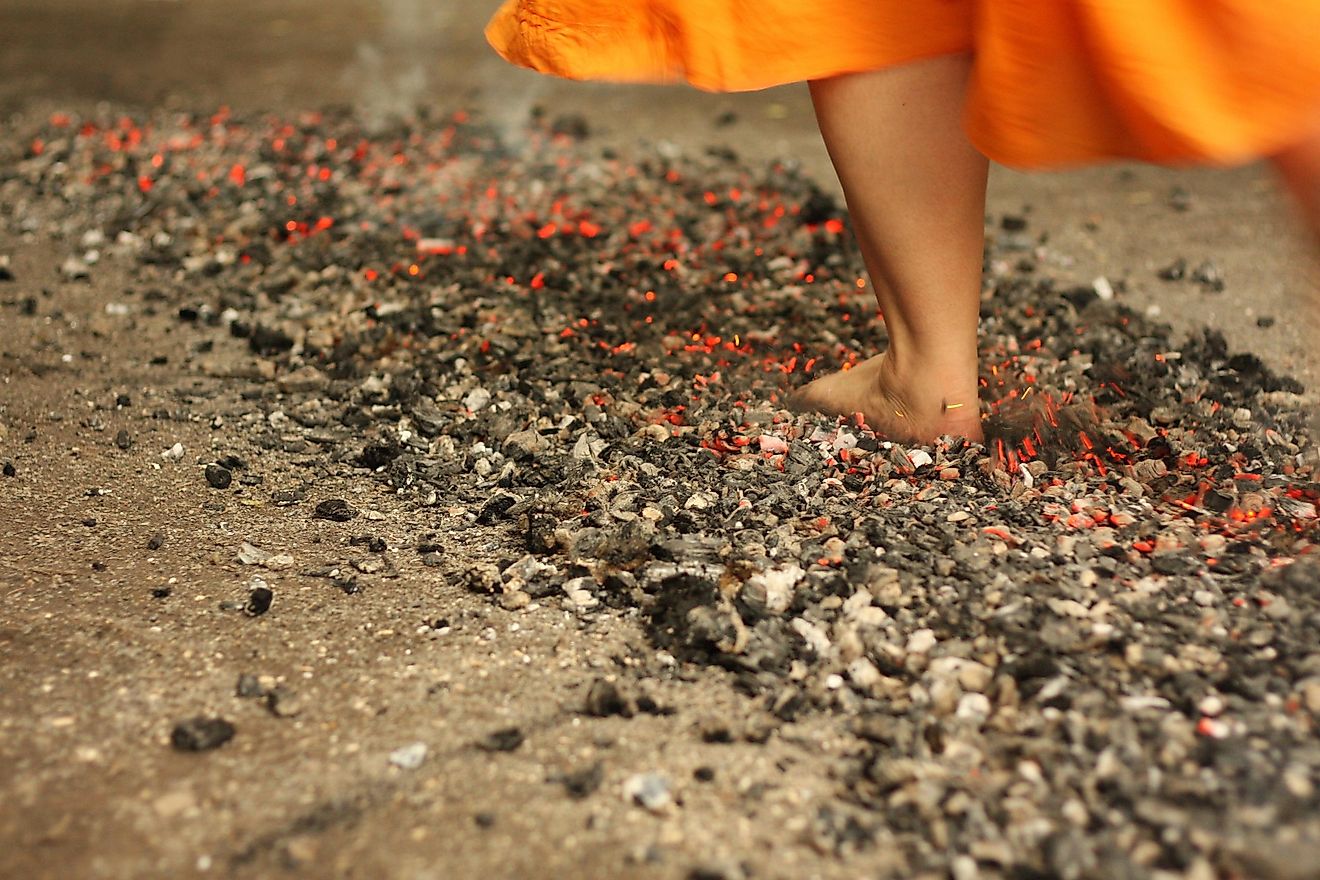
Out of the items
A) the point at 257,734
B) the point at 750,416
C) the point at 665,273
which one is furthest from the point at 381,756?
the point at 665,273

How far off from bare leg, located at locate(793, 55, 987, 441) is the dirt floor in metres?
0.67

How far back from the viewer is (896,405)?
6.89 feet

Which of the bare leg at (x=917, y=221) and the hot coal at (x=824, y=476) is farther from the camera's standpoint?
the bare leg at (x=917, y=221)

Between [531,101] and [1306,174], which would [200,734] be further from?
[531,101]

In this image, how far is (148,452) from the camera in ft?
7.43

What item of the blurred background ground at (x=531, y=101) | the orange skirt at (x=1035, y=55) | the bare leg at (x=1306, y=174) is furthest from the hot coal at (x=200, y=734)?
the blurred background ground at (x=531, y=101)

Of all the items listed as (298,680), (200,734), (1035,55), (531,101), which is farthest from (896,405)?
(531,101)

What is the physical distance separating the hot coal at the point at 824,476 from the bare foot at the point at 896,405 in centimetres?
4

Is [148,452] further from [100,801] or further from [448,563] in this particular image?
[100,801]

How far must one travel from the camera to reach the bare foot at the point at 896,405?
2.05m

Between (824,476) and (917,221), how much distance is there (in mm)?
445

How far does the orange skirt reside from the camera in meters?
1.40

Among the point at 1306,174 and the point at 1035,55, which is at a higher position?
the point at 1035,55

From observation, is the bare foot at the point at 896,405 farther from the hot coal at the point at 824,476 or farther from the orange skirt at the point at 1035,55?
the orange skirt at the point at 1035,55
